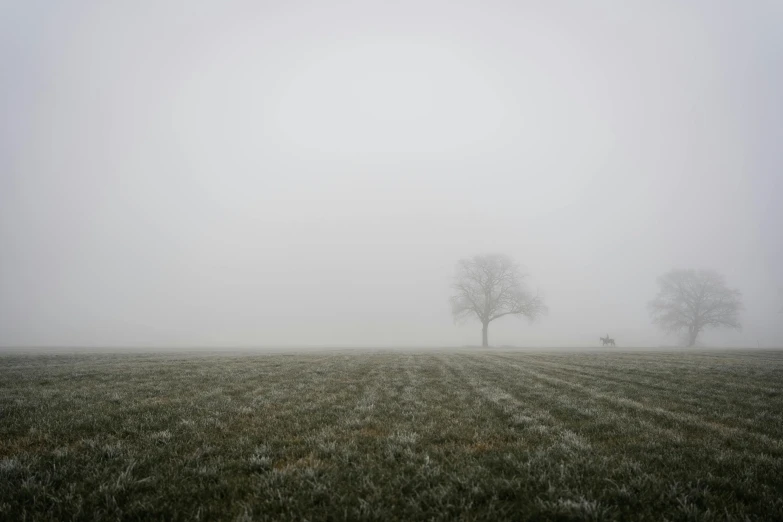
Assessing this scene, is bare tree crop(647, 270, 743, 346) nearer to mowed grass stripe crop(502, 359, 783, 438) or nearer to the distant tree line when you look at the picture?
the distant tree line

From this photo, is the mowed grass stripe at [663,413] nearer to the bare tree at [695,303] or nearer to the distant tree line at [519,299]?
the distant tree line at [519,299]

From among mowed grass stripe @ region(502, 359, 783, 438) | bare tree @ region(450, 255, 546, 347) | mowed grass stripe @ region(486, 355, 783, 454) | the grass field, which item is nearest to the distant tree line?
bare tree @ region(450, 255, 546, 347)

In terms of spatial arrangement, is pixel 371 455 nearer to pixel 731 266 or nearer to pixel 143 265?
pixel 143 265

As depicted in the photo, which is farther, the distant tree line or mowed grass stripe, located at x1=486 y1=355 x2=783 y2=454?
the distant tree line

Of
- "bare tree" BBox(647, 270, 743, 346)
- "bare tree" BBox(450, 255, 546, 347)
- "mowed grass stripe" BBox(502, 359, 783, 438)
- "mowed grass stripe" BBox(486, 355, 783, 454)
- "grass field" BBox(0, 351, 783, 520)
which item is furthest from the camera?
"bare tree" BBox(647, 270, 743, 346)

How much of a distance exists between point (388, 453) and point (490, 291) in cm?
6274

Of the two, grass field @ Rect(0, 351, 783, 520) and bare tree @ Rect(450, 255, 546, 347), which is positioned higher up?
bare tree @ Rect(450, 255, 546, 347)

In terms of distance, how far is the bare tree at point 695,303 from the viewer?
66875 mm

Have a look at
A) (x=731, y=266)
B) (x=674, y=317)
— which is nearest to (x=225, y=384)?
(x=674, y=317)

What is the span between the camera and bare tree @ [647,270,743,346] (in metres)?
66.9

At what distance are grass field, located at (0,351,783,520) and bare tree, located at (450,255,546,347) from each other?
51.2 meters

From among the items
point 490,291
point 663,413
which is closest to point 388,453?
point 663,413

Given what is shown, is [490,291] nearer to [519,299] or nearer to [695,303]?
[519,299]

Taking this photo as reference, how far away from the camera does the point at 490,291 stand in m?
67.0
